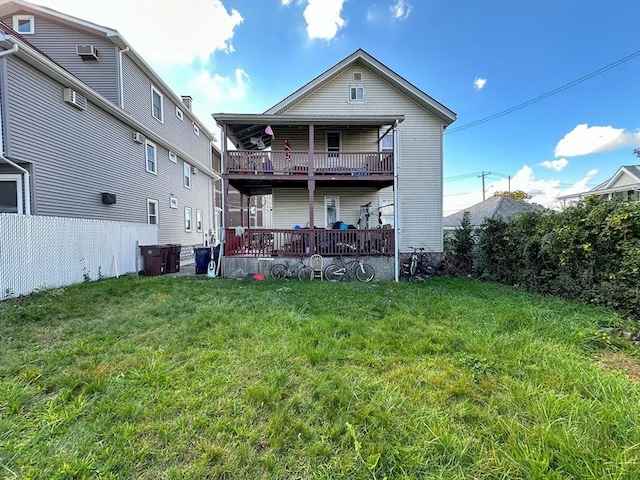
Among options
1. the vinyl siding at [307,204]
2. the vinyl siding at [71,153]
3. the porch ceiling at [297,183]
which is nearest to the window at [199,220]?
the vinyl siding at [71,153]

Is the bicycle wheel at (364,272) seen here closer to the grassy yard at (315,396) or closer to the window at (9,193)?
the grassy yard at (315,396)

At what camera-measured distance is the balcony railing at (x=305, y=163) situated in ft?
30.7

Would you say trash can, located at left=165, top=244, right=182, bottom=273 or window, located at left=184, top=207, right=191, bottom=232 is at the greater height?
window, located at left=184, top=207, right=191, bottom=232

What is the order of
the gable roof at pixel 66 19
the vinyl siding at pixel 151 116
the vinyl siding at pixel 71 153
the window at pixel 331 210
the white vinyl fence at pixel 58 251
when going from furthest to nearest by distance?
the window at pixel 331 210, the vinyl siding at pixel 151 116, the gable roof at pixel 66 19, the vinyl siding at pixel 71 153, the white vinyl fence at pixel 58 251

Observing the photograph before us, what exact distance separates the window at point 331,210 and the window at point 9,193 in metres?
9.67

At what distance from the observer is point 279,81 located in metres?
15.6

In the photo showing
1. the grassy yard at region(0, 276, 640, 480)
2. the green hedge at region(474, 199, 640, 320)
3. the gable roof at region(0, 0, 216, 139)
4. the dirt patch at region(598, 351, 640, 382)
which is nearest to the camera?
the grassy yard at region(0, 276, 640, 480)

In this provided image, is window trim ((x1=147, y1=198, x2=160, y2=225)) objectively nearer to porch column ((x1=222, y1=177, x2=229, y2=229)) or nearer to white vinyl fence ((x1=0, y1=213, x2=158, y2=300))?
white vinyl fence ((x1=0, y1=213, x2=158, y2=300))

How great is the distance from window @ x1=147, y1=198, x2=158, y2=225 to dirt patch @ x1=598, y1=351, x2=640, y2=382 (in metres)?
14.9

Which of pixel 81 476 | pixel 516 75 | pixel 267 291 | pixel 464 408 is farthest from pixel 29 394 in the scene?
pixel 516 75

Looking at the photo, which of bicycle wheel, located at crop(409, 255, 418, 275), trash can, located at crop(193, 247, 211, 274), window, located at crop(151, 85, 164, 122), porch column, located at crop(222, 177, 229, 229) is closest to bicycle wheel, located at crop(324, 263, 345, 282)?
bicycle wheel, located at crop(409, 255, 418, 275)

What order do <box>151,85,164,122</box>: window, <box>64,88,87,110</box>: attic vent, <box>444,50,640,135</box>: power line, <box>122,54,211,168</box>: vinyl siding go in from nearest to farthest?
<box>64,88,87,110</box>: attic vent → <box>122,54,211,168</box>: vinyl siding → <box>151,85,164,122</box>: window → <box>444,50,640,135</box>: power line

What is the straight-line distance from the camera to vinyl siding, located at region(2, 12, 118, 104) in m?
10.2

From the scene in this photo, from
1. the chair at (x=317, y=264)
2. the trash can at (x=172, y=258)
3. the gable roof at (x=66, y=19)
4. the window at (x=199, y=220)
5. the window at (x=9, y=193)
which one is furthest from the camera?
the window at (x=199, y=220)
